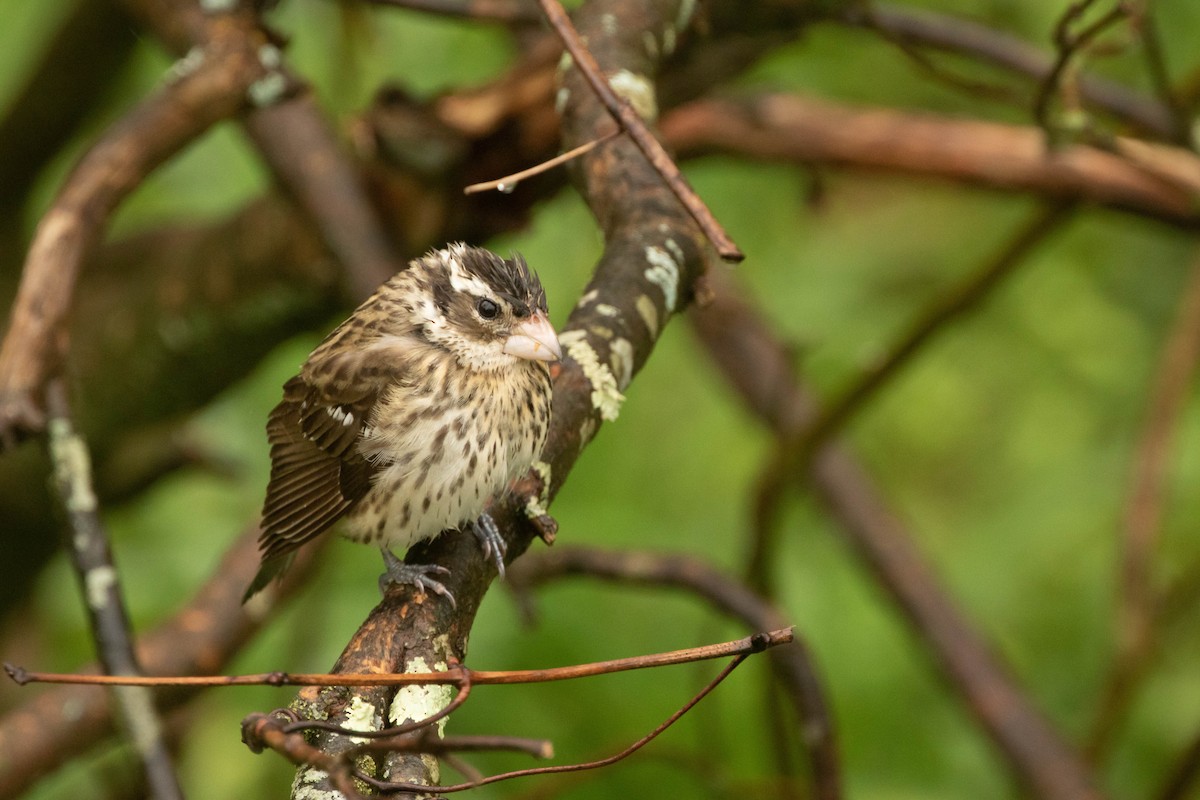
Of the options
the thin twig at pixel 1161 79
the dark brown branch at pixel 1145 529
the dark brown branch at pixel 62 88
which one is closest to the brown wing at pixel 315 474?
the thin twig at pixel 1161 79

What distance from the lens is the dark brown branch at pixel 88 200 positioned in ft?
8.46

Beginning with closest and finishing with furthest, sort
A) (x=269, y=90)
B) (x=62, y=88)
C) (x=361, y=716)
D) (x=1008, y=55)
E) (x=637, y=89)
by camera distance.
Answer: (x=361, y=716), (x=637, y=89), (x=269, y=90), (x=1008, y=55), (x=62, y=88)

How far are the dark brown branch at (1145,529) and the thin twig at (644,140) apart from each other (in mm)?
2716

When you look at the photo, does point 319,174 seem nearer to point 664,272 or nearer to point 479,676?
point 664,272

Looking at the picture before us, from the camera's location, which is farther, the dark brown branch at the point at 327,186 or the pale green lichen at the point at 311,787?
the dark brown branch at the point at 327,186

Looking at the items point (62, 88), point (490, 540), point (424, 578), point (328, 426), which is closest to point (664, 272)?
point (490, 540)

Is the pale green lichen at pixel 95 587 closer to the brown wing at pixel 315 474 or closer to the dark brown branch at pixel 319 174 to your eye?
the brown wing at pixel 315 474

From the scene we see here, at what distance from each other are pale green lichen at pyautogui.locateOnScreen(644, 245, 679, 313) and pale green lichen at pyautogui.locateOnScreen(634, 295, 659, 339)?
0.03 meters

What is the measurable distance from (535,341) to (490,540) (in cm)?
A: 53

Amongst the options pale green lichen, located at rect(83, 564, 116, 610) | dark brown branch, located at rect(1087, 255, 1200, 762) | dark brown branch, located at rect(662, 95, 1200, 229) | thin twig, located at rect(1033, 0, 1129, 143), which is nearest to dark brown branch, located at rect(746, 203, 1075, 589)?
dark brown branch, located at rect(662, 95, 1200, 229)

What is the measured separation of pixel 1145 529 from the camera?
4.16 meters

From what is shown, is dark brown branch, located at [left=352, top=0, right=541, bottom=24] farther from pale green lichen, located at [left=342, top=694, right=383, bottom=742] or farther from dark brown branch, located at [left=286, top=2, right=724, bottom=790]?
pale green lichen, located at [left=342, top=694, right=383, bottom=742]

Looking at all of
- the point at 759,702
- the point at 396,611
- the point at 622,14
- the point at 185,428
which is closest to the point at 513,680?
the point at 396,611

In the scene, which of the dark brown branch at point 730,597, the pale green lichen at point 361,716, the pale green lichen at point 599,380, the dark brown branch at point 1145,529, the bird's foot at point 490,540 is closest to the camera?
the pale green lichen at point 361,716
